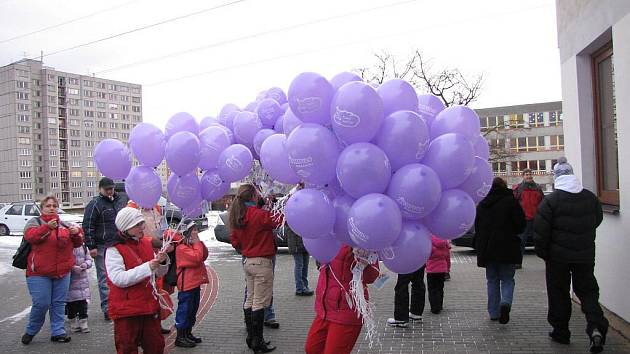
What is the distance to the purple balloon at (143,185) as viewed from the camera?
529 cm

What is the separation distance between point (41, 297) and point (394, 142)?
4936 mm

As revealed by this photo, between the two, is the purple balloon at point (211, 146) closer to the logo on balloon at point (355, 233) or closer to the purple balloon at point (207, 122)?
the purple balloon at point (207, 122)

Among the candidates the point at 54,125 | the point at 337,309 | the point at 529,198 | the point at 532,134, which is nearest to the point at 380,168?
the point at 337,309

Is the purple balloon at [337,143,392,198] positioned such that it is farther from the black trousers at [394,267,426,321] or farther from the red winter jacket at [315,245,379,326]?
the black trousers at [394,267,426,321]

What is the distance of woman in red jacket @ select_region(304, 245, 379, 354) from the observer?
3.79 metres

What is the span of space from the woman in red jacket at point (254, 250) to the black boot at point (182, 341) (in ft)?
2.34

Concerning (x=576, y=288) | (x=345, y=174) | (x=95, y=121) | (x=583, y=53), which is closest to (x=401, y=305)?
(x=576, y=288)

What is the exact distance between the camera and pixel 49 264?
6078mm

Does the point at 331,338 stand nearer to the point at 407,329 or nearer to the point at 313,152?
the point at 313,152

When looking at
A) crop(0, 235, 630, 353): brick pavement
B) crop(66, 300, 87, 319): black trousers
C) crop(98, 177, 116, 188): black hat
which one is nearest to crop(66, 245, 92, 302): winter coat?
crop(66, 300, 87, 319): black trousers

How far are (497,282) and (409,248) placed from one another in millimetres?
3614

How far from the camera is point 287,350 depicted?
18.4 feet

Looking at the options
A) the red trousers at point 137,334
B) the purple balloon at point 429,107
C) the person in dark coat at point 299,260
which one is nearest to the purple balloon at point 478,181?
the purple balloon at point 429,107

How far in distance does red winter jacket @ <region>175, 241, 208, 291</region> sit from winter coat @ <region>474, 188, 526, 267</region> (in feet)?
11.2
